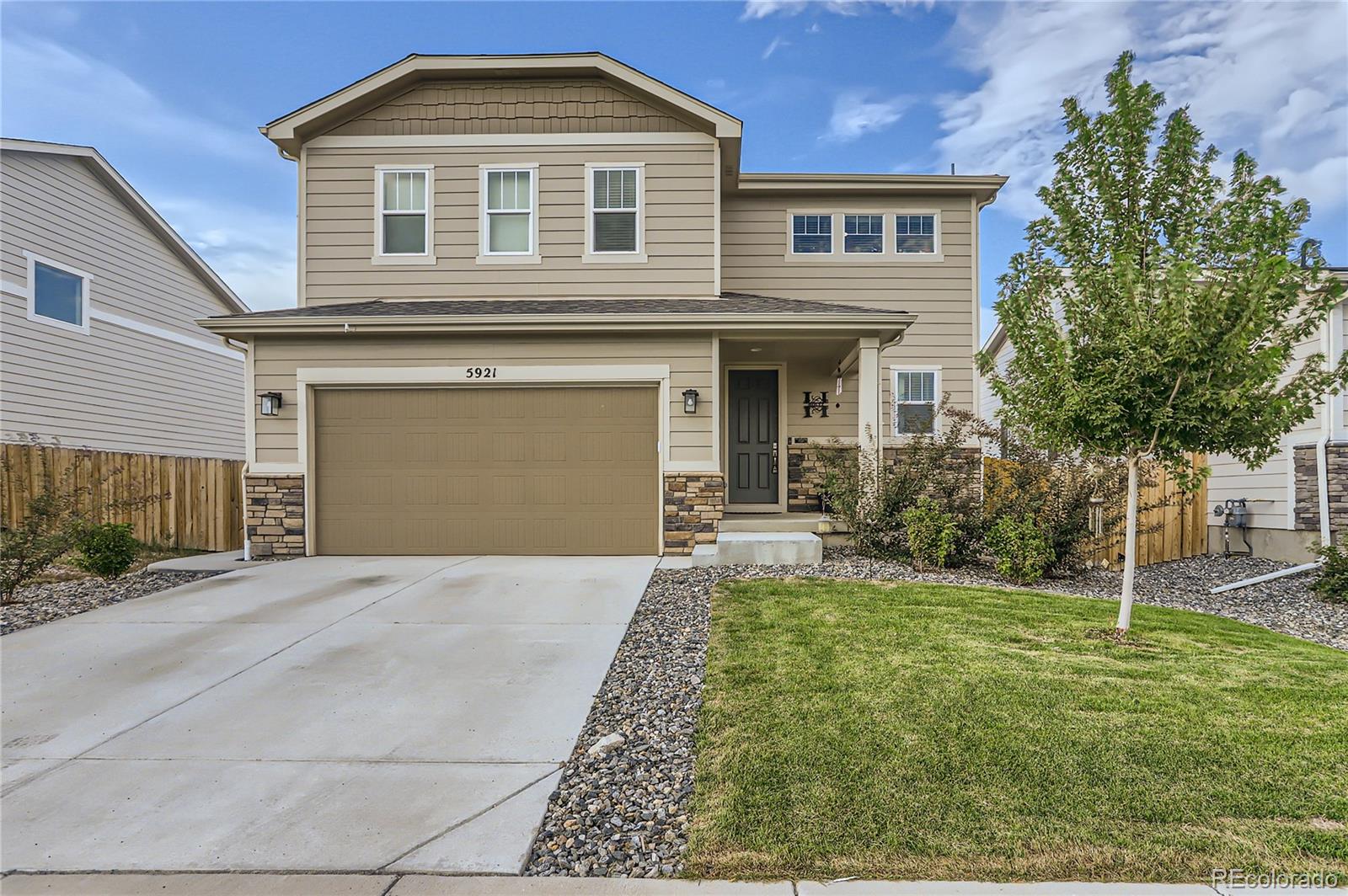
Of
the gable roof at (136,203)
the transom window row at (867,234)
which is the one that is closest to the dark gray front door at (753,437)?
the transom window row at (867,234)

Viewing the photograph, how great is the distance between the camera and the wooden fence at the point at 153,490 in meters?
9.03

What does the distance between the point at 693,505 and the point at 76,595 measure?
22.1 feet

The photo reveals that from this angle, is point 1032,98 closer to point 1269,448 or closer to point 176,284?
point 1269,448

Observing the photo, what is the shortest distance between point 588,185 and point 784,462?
535cm

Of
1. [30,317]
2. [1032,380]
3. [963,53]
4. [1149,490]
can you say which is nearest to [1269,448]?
[1032,380]

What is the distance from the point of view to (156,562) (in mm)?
9289

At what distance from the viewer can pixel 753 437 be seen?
11.5m

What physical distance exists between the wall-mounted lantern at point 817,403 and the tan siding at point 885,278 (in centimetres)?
19

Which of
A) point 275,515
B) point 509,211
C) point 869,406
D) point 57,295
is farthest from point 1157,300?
point 57,295

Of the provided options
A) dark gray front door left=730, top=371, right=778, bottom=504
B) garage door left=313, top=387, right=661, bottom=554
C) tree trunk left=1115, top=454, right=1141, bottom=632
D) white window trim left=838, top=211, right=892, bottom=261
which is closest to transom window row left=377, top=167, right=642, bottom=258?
garage door left=313, top=387, right=661, bottom=554

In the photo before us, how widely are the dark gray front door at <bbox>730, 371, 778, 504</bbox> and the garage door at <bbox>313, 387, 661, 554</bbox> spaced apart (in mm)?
2590

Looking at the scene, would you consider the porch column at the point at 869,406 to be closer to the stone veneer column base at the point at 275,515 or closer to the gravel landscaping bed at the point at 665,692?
the gravel landscaping bed at the point at 665,692

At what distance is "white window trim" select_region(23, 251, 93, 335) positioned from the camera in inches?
451

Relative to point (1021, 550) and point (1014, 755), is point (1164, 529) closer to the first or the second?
point (1021, 550)
